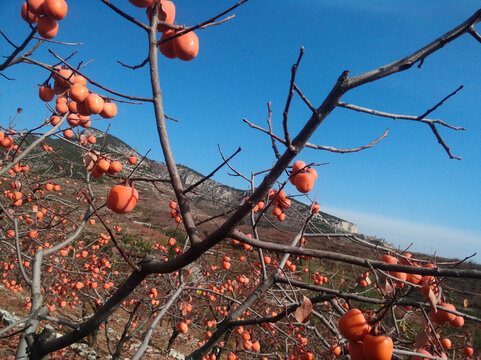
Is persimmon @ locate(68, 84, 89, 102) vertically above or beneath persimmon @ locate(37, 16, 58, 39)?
beneath

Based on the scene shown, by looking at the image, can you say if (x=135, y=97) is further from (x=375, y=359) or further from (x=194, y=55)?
(x=375, y=359)

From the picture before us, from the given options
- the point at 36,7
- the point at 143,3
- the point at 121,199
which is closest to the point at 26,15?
the point at 36,7

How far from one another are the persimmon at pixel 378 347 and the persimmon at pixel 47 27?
2.30 metres

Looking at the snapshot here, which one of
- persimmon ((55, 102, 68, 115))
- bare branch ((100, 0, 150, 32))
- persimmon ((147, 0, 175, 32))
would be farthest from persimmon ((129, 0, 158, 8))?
persimmon ((55, 102, 68, 115))

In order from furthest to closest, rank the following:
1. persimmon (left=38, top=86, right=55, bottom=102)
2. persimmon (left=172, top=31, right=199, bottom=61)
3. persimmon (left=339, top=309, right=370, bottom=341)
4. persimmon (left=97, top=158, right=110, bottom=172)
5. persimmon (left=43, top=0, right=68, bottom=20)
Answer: persimmon (left=38, top=86, right=55, bottom=102) < persimmon (left=97, top=158, right=110, bottom=172) < persimmon (left=43, top=0, right=68, bottom=20) < persimmon (left=172, top=31, right=199, bottom=61) < persimmon (left=339, top=309, right=370, bottom=341)

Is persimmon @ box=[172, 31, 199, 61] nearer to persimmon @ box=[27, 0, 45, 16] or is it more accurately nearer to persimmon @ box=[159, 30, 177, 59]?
persimmon @ box=[159, 30, 177, 59]

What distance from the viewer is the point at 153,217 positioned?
2759cm

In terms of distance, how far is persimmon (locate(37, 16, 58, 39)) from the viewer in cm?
172

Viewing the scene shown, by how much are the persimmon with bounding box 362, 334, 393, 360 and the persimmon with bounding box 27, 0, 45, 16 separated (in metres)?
2.39

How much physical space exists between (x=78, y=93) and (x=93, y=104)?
106 mm

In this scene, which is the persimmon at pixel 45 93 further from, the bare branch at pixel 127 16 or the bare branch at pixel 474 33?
the bare branch at pixel 474 33

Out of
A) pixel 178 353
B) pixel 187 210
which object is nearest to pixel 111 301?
pixel 187 210

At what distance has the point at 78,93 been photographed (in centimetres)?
173

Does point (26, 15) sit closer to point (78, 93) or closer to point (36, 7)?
point (36, 7)
